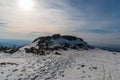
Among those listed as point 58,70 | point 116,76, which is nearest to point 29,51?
point 58,70

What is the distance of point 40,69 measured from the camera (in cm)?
1800

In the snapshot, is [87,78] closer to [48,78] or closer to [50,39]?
[48,78]

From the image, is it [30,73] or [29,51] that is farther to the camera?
[29,51]

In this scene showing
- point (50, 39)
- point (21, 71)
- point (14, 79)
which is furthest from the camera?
point (50, 39)

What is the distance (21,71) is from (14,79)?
2.37 metres

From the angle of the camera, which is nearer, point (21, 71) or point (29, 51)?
point (21, 71)

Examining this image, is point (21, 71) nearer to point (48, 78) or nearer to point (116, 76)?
point (48, 78)

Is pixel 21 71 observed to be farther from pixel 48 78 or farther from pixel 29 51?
pixel 29 51

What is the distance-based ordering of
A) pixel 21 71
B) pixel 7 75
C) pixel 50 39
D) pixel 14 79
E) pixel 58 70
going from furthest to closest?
pixel 50 39
pixel 58 70
pixel 21 71
pixel 7 75
pixel 14 79

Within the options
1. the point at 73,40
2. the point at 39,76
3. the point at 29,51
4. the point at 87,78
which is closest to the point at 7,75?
the point at 39,76

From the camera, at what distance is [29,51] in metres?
31.7

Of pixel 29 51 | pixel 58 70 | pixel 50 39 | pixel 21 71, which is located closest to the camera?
pixel 21 71

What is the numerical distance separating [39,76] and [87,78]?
466 centimetres

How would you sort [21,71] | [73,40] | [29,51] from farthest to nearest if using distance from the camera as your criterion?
[73,40]
[29,51]
[21,71]
